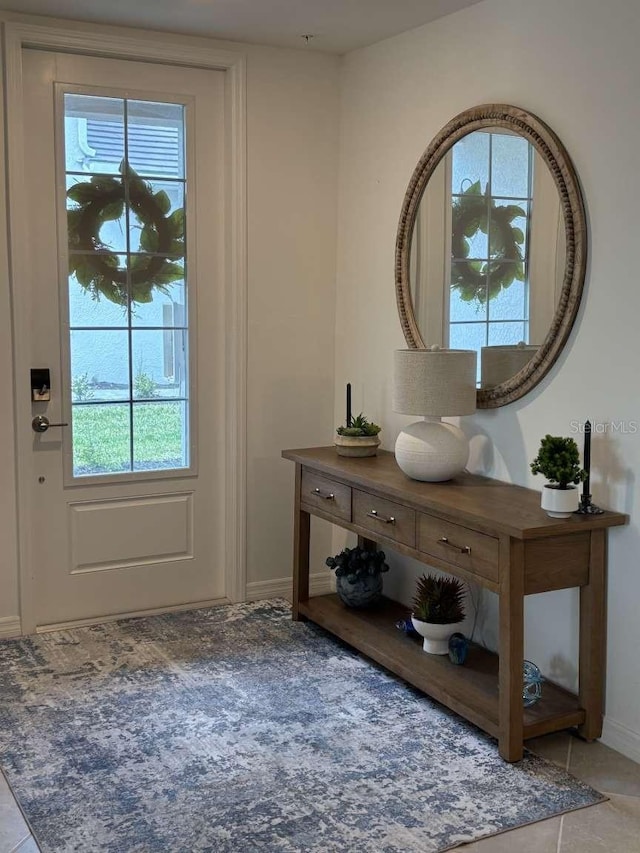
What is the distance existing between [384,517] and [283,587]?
3.89 ft

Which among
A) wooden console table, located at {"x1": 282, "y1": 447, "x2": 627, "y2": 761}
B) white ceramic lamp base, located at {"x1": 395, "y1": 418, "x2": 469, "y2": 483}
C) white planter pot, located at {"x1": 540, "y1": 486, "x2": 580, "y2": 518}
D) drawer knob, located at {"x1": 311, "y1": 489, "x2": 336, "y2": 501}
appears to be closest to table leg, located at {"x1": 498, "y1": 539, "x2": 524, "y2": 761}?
wooden console table, located at {"x1": 282, "y1": 447, "x2": 627, "y2": 761}

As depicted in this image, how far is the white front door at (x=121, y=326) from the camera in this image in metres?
3.79

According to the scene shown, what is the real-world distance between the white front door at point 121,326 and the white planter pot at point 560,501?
180cm

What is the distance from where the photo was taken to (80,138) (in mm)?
3814

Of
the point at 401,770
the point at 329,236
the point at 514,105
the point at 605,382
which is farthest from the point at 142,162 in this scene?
the point at 401,770

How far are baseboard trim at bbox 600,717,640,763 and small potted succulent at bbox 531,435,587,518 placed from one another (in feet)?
2.26

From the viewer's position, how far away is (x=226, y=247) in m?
4.12

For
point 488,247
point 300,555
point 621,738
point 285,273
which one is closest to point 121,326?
point 285,273

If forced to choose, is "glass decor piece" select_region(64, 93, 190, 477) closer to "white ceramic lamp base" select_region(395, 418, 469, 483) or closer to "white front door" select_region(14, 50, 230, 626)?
"white front door" select_region(14, 50, 230, 626)

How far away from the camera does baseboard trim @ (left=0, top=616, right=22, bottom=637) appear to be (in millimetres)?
3852

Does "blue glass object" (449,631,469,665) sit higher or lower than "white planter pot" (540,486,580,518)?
A: lower

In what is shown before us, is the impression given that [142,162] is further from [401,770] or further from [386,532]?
[401,770]

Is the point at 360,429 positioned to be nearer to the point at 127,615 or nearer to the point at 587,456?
the point at 587,456

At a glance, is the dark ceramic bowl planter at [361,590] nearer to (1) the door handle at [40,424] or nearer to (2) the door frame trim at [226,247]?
(2) the door frame trim at [226,247]
